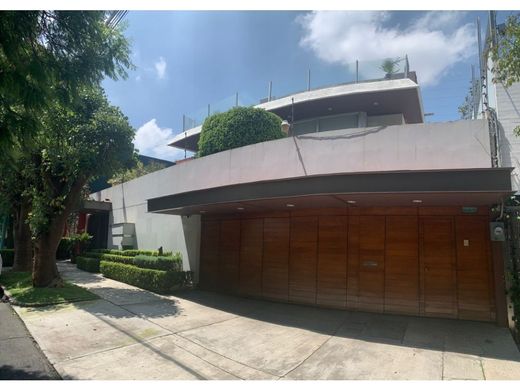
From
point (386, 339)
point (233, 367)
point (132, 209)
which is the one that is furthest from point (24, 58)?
point (132, 209)

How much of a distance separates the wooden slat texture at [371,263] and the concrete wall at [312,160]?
1397 millimetres

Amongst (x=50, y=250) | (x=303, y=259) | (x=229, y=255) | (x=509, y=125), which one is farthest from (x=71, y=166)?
(x=509, y=125)

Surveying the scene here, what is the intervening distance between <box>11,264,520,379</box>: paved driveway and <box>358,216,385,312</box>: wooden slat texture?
43 cm

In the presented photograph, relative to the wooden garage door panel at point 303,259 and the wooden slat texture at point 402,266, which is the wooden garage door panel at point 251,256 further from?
the wooden slat texture at point 402,266

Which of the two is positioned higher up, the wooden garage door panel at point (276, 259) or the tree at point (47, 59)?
the tree at point (47, 59)

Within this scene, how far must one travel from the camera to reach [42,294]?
10.6 meters

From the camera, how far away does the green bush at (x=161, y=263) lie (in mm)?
12055

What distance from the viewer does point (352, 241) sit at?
30.0 feet

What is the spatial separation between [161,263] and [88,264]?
22.4ft

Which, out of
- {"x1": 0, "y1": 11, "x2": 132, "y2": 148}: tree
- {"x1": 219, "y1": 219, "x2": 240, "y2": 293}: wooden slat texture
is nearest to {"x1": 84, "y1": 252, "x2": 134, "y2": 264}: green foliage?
{"x1": 219, "y1": 219, "x2": 240, "y2": 293}: wooden slat texture

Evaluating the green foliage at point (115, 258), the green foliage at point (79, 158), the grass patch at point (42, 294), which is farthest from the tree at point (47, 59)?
the green foliage at point (115, 258)

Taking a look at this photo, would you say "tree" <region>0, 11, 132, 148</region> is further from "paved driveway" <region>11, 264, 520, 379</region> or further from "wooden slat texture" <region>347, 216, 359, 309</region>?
"wooden slat texture" <region>347, 216, 359, 309</region>

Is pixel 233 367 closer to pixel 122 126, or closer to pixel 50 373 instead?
pixel 50 373

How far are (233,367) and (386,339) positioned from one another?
118 inches
